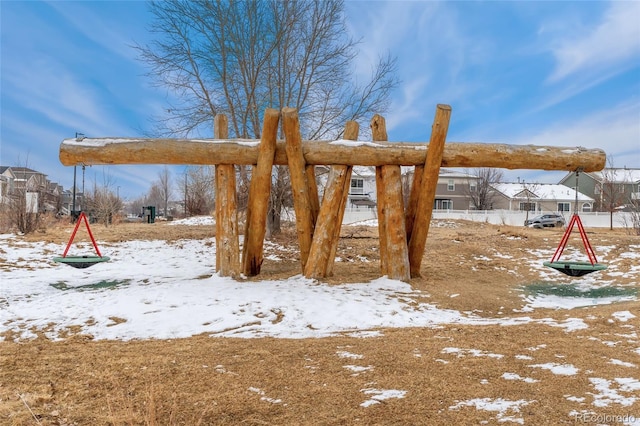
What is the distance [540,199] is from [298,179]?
147 ft

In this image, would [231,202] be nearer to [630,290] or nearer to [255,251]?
[255,251]

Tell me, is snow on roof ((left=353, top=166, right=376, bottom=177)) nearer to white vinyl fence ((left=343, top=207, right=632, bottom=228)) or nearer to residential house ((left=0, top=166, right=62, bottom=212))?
white vinyl fence ((left=343, top=207, right=632, bottom=228))

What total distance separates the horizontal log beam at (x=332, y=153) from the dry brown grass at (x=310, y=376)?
Result: 3.14 m

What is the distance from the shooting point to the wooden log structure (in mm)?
7234

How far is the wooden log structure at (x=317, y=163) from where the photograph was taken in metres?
7.23

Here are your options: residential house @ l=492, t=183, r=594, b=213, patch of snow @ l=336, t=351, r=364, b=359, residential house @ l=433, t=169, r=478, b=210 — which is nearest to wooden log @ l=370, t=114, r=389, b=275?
patch of snow @ l=336, t=351, r=364, b=359

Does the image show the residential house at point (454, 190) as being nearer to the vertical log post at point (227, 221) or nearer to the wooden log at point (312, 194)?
the wooden log at point (312, 194)

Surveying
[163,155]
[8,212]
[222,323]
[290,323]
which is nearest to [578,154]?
[290,323]

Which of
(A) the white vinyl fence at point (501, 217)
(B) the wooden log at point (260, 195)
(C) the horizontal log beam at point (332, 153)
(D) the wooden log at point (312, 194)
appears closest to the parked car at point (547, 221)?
(A) the white vinyl fence at point (501, 217)

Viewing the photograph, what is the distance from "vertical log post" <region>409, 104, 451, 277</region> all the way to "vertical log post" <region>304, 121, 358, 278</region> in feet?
4.50

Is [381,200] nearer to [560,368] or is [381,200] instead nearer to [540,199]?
[560,368]

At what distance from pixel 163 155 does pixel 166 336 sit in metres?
3.57

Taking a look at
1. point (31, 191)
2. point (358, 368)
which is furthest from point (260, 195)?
point (31, 191)

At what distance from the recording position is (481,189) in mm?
44844
